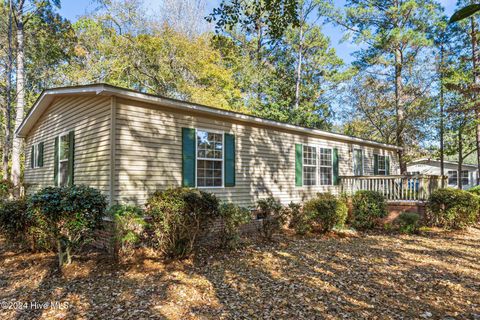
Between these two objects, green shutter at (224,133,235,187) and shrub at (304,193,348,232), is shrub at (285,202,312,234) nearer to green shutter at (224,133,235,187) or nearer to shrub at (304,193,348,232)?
shrub at (304,193,348,232)

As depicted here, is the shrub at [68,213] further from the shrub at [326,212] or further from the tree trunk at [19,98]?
the tree trunk at [19,98]

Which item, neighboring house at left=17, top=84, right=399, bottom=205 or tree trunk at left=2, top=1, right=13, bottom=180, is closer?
neighboring house at left=17, top=84, right=399, bottom=205

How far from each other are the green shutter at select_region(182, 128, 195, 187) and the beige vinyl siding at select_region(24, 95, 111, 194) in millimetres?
1665

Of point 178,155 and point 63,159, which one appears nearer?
point 178,155

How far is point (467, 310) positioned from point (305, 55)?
2104cm

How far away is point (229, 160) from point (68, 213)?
4.12 m

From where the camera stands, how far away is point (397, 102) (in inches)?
643

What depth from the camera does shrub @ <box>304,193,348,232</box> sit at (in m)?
8.00

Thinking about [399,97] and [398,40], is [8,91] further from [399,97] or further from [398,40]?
[399,97]

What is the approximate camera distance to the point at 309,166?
10430 millimetres

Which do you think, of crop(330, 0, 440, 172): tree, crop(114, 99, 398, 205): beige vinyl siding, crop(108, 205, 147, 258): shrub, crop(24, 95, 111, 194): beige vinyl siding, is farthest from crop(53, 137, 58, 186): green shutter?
crop(330, 0, 440, 172): tree

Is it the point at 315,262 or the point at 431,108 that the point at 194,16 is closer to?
the point at 431,108

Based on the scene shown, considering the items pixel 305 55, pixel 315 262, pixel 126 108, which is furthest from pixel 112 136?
pixel 305 55

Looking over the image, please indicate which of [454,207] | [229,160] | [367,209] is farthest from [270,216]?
[454,207]
